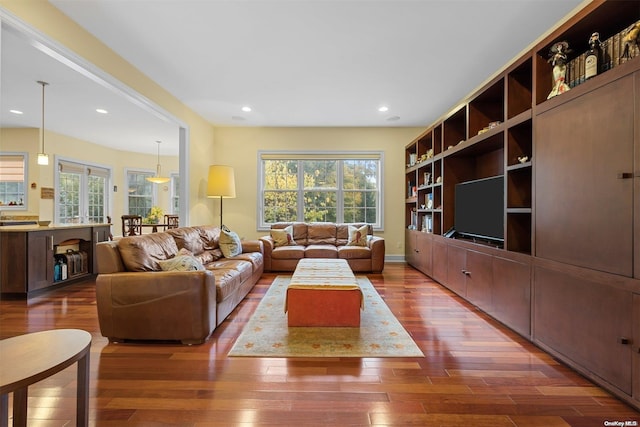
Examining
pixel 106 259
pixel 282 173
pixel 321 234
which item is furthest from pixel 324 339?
pixel 282 173

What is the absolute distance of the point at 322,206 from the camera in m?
6.31

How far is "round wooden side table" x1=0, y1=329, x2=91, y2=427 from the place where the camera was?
1.00 meters

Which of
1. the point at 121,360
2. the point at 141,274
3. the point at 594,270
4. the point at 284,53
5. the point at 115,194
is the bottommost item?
the point at 121,360

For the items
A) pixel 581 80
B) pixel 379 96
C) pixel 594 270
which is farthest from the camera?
pixel 379 96

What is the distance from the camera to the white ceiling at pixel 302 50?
8.56 feet

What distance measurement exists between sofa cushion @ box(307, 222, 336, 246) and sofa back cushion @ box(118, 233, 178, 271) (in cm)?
303

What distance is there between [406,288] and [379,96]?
9.60 feet

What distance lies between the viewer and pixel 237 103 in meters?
4.86

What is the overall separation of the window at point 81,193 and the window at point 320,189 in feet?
15.5

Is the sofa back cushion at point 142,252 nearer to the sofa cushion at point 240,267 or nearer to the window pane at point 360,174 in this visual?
the sofa cushion at point 240,267

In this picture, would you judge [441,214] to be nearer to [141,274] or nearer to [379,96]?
[379,96]

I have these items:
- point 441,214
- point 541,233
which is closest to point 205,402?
point 541,233

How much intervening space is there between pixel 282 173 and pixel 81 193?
5.29 meters

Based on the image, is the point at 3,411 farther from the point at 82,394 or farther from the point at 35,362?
the point at 82,394
